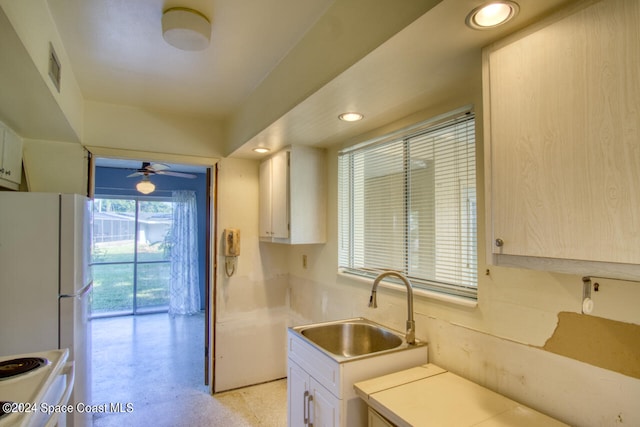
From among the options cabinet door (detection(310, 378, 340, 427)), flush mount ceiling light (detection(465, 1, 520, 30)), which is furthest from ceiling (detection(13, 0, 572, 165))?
cabinet door (detection(310, 378, 340, 427))

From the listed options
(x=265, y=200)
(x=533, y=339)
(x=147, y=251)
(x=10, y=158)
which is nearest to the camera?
(x=533, y=339)

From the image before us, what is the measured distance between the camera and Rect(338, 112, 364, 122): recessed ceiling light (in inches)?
80.2

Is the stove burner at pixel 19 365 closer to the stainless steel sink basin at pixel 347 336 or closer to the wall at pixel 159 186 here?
the stainless steel sink basin at pixel 347 336

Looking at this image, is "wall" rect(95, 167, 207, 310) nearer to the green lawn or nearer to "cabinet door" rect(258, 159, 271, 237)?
the green lawn

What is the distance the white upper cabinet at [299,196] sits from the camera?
9.14 feet

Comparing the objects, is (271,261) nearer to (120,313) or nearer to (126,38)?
(126,38)

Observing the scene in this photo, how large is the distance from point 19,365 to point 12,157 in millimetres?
1518

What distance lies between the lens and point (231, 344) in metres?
3.27

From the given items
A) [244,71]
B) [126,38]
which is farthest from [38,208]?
[244,71]

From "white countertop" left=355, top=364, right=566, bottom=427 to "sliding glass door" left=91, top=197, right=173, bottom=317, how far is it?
5660mm

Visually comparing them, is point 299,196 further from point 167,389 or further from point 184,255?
point 184,255

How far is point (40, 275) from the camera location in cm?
198

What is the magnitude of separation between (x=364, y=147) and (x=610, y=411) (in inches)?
75.2

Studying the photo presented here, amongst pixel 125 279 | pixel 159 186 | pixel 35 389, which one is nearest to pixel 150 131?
pixel 35 389
